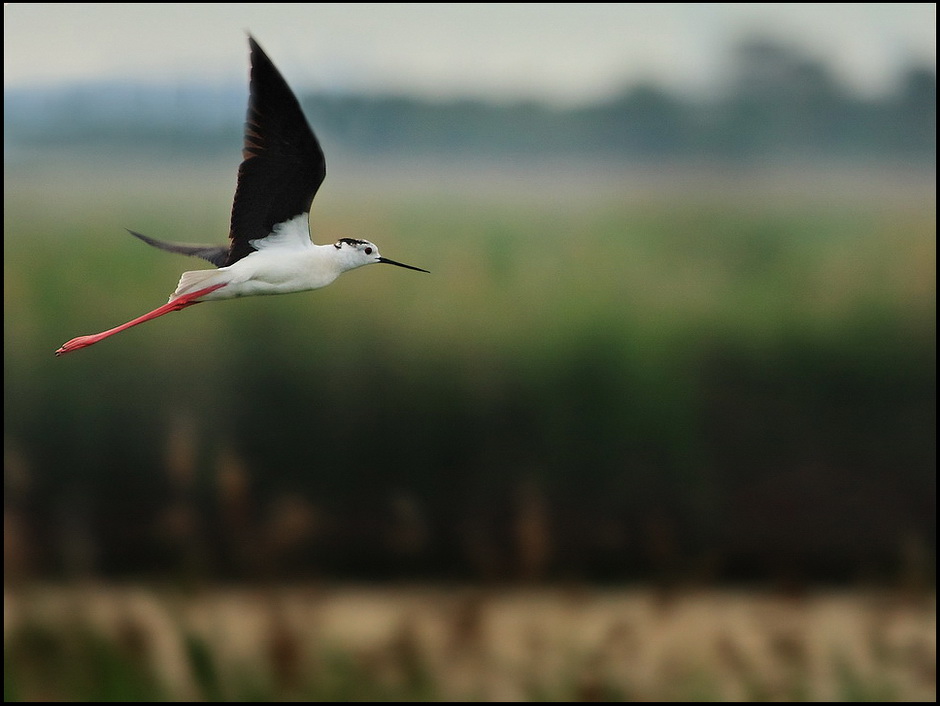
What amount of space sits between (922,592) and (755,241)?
5.27 meters

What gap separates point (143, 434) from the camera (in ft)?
50.1

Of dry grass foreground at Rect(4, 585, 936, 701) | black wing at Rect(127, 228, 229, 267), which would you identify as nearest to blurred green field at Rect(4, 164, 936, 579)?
dry grass foreground at Rect(4, 585, 936, 701)

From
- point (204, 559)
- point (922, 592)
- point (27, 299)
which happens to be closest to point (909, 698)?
point (922, 592)

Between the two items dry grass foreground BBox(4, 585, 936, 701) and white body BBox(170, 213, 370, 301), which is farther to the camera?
dry grass foreground BBox(4, 585, 936, 701)

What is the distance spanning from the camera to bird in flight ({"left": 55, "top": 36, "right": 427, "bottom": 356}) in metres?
3.89

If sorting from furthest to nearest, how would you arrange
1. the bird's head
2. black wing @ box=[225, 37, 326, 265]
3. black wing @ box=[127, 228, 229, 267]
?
black wing @ box=[127, 228, 229, 267] < the bird's head < black wing @ box=[225, 37, 326, 265]

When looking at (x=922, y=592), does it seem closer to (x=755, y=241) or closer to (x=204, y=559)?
(x=755, y=241)

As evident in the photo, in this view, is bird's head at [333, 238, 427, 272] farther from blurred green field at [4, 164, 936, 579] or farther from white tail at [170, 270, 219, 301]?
blurred green field at [4, 164, 936, 579]

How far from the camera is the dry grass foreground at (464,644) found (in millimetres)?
11625

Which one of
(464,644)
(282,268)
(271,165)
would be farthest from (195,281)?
(464,644)

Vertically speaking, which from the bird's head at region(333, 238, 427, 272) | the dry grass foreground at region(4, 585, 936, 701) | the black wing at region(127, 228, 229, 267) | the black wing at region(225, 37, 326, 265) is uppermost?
the black wing at region(225, 37, 326, 265)

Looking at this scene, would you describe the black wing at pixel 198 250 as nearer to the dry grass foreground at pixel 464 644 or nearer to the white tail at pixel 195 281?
the white tail at pixel 195 281

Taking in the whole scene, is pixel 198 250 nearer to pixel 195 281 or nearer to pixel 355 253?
pixel 195 281

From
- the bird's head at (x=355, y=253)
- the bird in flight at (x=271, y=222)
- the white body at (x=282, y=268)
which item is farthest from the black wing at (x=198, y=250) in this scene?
the bird's head at (x=355, y=253)
